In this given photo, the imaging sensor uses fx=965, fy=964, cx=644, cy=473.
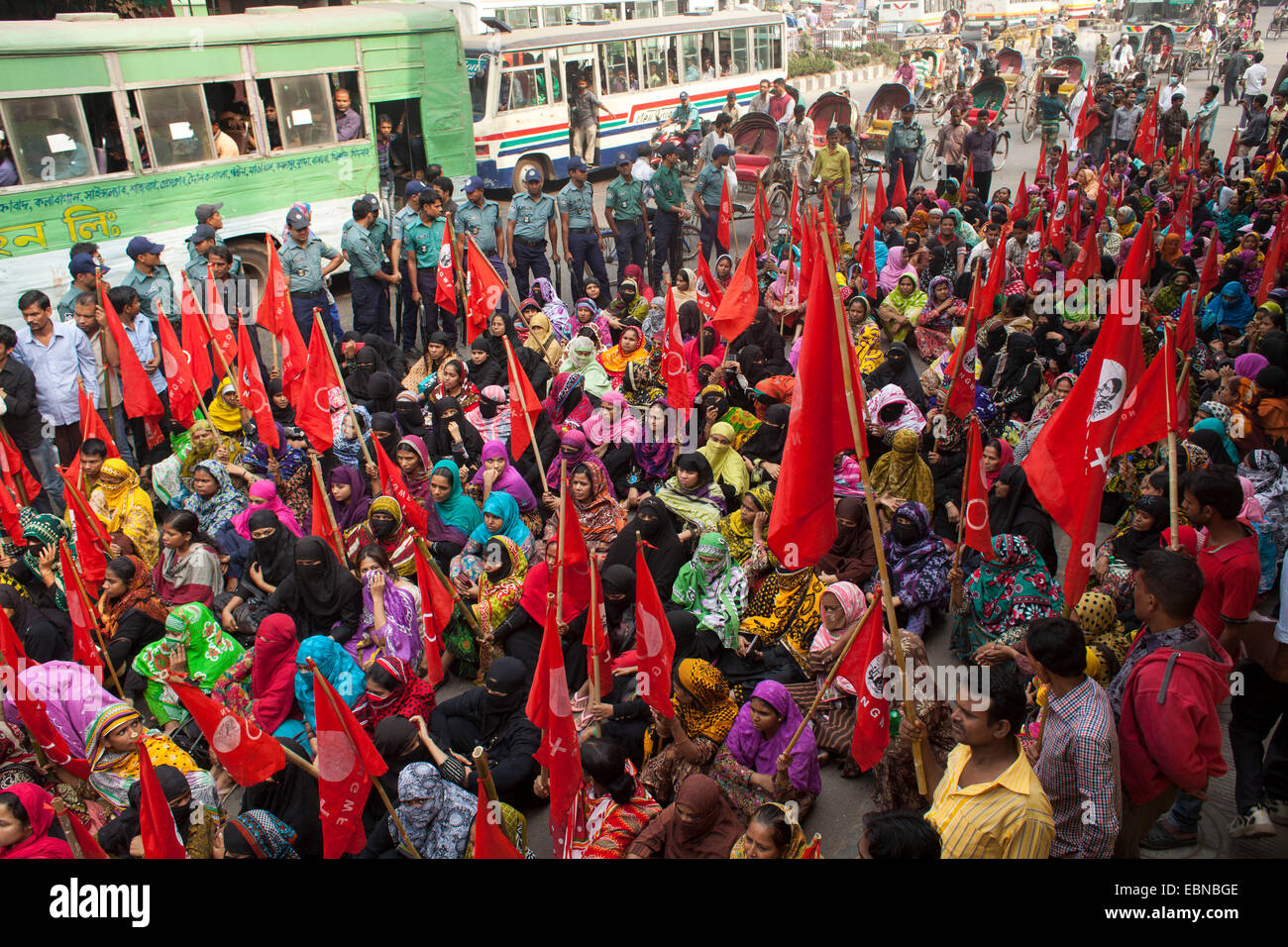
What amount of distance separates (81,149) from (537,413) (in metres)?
5.33

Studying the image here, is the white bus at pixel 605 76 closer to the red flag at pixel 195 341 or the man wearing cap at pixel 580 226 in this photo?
the man wearing cap at pixel 580 226

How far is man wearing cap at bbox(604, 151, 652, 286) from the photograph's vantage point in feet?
36.6

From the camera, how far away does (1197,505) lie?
141 inches

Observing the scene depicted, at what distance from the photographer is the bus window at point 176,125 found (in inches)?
360

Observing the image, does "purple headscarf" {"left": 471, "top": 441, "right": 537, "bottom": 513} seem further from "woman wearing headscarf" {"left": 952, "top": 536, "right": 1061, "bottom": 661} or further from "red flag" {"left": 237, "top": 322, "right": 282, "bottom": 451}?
"woman wearing headscarf" {"left": 952, "top": 536, "right": 1061, "bottom": 661}

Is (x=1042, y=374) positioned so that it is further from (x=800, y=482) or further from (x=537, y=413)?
(x=800, y=482)

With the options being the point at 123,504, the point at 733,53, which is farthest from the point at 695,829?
the point at 733,53

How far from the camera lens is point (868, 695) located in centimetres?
354

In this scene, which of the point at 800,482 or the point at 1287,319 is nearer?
the point at 800,482

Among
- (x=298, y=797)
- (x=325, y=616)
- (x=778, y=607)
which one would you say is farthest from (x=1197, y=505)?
(x=325, y=616)

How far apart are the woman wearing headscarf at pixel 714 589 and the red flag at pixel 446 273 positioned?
5019 millimetres

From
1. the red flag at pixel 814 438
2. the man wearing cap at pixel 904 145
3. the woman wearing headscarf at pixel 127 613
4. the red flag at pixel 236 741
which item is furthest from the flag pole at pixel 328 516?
the man wearing cap at pixel 904 145

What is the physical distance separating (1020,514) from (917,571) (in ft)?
1.99
